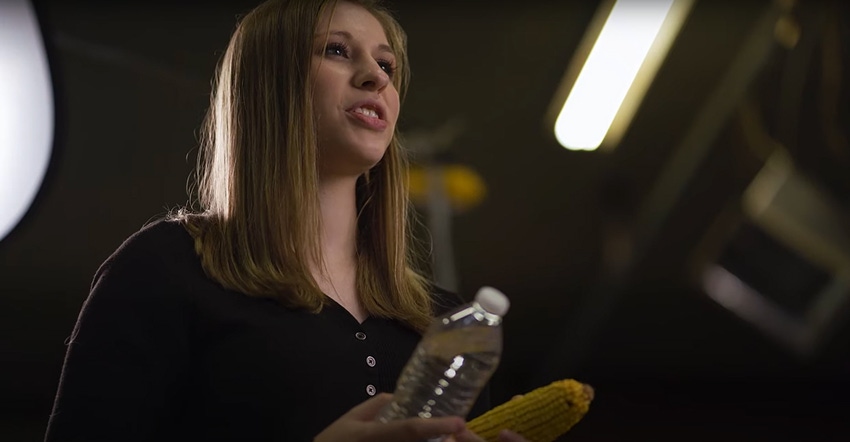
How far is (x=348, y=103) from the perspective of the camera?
1191 millimetres

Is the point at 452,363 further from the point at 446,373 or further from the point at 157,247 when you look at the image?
the point at 157,247

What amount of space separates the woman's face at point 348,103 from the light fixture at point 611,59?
65.7 inches

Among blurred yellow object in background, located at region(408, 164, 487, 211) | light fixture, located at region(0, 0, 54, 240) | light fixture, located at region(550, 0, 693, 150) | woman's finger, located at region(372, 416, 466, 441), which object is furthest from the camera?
blurred yellow object in background, located at region(408, 164, 487, 211)

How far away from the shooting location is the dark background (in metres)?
3.36

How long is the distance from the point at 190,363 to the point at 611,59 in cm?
214

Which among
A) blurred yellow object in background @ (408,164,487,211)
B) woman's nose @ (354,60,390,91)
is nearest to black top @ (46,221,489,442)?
woman's nose @ (354,60,390,91)

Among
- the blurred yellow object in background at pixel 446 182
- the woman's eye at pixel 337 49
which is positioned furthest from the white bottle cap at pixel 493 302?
the blurred yellow object in background at pixel 446 182

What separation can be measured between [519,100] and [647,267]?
2144mm

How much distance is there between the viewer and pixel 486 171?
4.63 meters

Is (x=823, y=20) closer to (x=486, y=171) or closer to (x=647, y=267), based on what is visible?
(x=486, y=171)

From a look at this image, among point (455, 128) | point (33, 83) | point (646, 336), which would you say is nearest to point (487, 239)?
point (455, 128)

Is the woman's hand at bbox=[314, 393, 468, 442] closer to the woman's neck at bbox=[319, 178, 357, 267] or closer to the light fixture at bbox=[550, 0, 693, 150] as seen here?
the woman's neck at bbox=[319, 178, 357, 267]

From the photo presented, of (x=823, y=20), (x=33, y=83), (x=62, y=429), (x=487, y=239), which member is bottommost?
(x=487, y=239)

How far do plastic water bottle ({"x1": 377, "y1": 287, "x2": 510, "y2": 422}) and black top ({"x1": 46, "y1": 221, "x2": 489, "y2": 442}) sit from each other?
0.50ft
